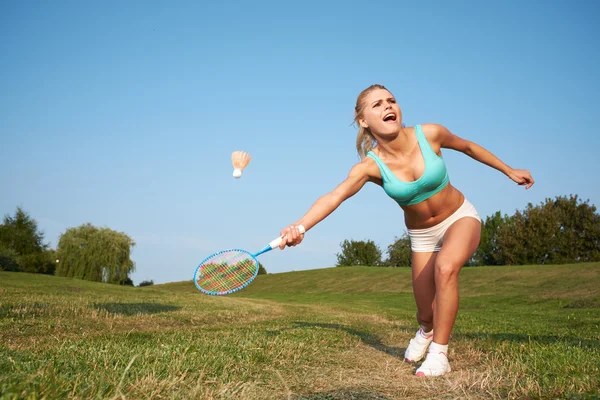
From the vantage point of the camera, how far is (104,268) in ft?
165

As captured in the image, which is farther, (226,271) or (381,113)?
(226,271)

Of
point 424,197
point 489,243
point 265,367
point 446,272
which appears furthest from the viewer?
point 489,243

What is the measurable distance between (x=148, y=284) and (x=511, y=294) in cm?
6152

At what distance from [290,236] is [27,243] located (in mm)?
72765

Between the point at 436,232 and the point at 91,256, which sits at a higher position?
the point at 91,256

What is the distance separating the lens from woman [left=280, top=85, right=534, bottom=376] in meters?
5.07

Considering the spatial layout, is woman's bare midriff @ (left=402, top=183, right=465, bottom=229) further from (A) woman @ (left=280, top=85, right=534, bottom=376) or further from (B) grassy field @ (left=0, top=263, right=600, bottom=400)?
(B) grassy field @ (left=0, top=263, right=600, bottom=400)

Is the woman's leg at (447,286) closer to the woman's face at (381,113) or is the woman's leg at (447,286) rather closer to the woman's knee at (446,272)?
the woman's knee at (446,272)

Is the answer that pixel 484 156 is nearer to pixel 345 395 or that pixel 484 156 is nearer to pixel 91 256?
pixel 345 395

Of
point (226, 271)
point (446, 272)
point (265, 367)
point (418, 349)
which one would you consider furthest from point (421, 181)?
point (226, 271)

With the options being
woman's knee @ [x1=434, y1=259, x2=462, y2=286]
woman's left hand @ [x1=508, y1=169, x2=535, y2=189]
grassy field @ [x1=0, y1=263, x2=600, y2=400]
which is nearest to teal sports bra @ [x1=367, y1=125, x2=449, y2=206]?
woman's knee @ [x1=434, y1=259, x2=462, y2=286]

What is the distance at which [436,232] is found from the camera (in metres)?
5.72

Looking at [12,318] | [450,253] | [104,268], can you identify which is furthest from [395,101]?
[104,268]

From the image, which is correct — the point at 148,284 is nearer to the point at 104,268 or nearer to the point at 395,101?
the point at 104,268
